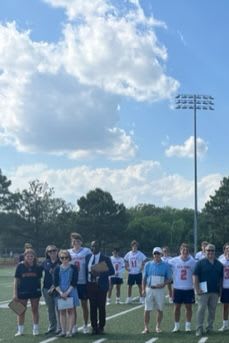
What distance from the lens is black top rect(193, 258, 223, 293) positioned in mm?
12875

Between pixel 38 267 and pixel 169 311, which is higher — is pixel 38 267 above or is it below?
above

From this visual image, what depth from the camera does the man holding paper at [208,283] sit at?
12.8 m

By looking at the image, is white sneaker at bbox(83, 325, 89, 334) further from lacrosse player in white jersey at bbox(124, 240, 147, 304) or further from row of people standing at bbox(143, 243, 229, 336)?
lacrosse player in white jersey at bbox(124, 240, 147, 304)

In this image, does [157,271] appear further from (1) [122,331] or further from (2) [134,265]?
(2) [134,265]

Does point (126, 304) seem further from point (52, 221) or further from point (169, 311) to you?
point (52, 221)

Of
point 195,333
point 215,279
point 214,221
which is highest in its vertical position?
point 214,221

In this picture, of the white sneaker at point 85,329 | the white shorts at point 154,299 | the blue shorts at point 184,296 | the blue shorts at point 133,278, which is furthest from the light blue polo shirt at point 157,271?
the blue shorts at point 133,278

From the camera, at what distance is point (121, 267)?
21766 millimetres

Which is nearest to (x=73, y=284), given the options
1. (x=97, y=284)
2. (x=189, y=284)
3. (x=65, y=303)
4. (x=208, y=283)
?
(x=65, y=303)

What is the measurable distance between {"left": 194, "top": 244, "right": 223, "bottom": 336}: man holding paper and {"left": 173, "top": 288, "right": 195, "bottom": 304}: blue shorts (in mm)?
444

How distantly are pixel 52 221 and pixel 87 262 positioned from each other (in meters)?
73.5

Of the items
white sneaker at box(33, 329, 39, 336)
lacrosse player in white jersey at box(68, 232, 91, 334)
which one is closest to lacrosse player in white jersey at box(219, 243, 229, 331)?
lacrosse player in white jersey at box(68, 232, 91, 334)

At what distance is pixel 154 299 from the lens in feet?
43.4

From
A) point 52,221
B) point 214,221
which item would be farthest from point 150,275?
point 52,221
